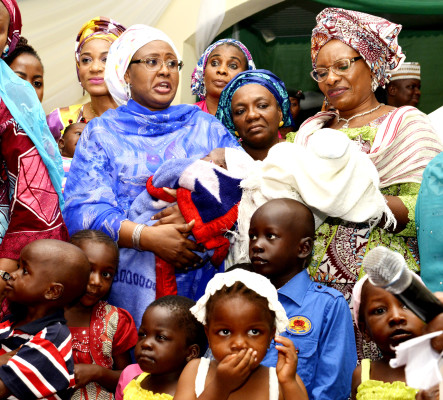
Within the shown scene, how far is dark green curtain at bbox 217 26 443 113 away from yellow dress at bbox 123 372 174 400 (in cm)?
590

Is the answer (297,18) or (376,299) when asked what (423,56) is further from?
(376,299)

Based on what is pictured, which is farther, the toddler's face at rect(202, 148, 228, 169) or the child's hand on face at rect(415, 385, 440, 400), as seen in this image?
the toddler's face at rect(202, 148, 228, 169)

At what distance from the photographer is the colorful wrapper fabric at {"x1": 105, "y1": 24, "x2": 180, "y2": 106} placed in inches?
158

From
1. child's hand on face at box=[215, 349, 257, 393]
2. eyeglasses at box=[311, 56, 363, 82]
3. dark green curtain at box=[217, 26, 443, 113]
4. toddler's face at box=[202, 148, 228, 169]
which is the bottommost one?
dark green curtain at box=[217, 26, 443, 113]

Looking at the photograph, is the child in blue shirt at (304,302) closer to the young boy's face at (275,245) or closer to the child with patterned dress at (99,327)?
the young boy's face at (275,245)

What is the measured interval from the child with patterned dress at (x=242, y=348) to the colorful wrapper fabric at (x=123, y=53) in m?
1.77

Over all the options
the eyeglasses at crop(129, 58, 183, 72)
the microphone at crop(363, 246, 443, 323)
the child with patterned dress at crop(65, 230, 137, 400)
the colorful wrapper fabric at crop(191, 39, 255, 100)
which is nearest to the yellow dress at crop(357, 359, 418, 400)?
the microphone at crop(363, 246, 443, 323)

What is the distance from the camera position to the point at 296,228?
3.12 m

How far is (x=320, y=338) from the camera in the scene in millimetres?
2936

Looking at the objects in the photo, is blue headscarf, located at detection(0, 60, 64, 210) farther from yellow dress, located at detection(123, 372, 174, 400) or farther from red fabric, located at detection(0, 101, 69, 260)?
yellow dress, located at detection(123, 372, 174, 400)

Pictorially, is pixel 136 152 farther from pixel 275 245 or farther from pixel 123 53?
pixel 275 245

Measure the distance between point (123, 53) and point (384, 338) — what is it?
89.0 inches

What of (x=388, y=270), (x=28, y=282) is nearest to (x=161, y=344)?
(x=28, y=282)

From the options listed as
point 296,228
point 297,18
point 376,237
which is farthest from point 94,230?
point 297,18
